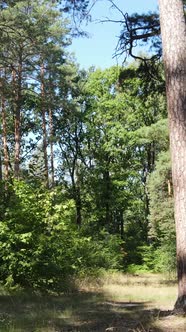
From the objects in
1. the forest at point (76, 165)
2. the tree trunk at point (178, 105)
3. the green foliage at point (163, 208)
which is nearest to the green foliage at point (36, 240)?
the forest at point (76, 165)

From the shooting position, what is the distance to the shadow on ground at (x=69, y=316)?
5.77m

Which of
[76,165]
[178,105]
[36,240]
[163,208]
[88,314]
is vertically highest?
[76,165]

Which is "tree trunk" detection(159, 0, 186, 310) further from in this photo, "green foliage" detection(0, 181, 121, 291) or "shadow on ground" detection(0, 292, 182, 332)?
"green foliage" detection(0, 181, 121, 291)

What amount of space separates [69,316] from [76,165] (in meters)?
27.1

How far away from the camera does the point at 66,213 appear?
1306 centimetres

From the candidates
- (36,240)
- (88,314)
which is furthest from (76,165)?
(88,314)

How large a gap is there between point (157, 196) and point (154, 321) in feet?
63.1

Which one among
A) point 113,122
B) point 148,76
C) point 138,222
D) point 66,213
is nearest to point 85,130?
point 113,122

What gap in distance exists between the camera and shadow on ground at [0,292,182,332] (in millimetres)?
5770

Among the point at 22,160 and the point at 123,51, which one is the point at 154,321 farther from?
the point at 22,160

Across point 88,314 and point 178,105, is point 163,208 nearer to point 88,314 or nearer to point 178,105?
point 88,314

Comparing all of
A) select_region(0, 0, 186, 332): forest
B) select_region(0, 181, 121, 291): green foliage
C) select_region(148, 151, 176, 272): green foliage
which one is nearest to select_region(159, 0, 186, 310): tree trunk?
select_region(0, 0, 186, 332): forest

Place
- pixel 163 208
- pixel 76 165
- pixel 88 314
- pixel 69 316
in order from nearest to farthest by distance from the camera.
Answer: pixel 69 316 < pixel 88 314 < pixel 163 208 < pixel 76 165

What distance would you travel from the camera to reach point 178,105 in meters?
5.80
